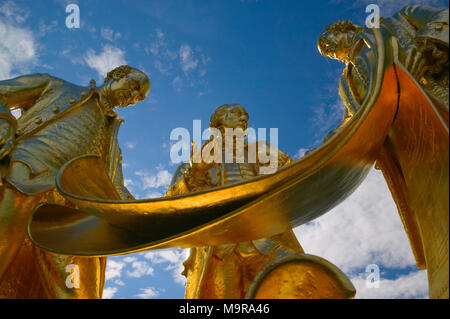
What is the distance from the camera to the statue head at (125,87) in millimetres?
3953

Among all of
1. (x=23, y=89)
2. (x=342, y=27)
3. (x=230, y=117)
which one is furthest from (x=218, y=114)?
(x=23, y=89)

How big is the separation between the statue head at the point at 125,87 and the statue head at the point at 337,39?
1.62 m

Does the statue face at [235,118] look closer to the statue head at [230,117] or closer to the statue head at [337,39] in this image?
the statue head at [230,117]

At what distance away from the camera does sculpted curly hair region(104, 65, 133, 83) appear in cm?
407

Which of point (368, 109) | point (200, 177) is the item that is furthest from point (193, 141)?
point (368, 109)

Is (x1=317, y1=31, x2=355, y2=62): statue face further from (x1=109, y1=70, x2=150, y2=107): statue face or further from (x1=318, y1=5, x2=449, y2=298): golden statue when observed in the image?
(x1=109, y1=70, x2=150, y2=107): statue face

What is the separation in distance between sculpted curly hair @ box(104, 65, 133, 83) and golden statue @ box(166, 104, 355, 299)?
98 centimetres

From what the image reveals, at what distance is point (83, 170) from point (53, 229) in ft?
1.08

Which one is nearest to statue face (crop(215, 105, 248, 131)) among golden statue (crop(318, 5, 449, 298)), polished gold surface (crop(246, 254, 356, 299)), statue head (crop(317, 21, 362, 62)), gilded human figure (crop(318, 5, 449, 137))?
statue head (crop(317, 21, 362, 62))

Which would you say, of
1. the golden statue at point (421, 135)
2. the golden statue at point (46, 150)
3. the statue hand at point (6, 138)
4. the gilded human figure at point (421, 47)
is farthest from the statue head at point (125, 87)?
the golden statue at point (421, 135)

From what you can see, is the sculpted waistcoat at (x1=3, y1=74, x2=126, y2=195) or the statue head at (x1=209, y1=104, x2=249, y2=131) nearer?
the sculpted waistcoat at (x1=3, y1=74, x2=126, y2=195)

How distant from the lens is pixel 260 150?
3662 mm

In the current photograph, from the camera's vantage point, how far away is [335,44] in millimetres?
3465

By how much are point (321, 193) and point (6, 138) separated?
1944 mm
